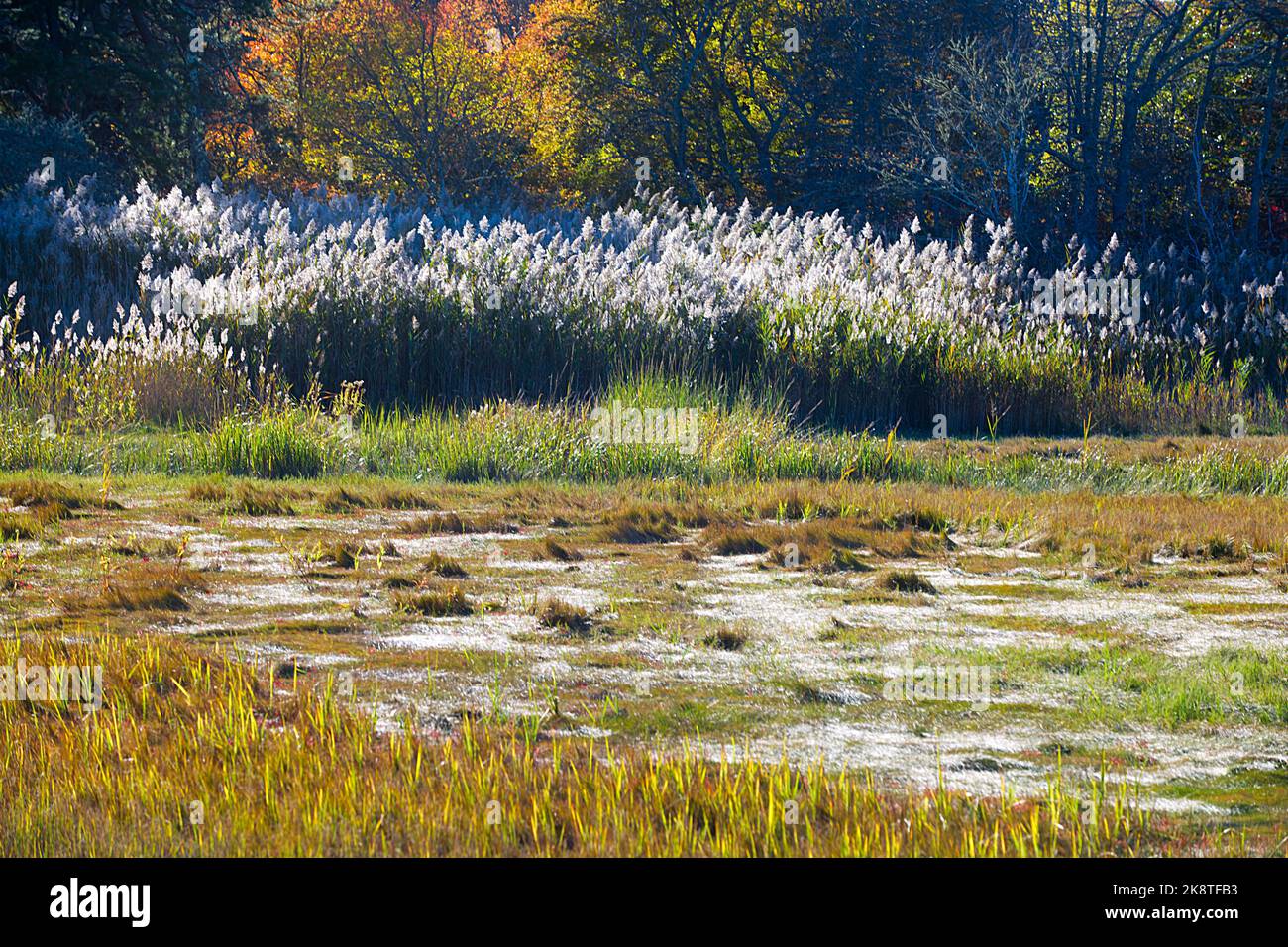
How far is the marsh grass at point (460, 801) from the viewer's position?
3.70 meters

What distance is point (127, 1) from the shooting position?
84.7 feet

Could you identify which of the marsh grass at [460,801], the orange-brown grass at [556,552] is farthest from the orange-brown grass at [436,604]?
the marsh grass at [460,801]

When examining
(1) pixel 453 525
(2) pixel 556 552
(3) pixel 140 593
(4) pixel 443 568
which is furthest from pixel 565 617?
(1) pixel 453 525

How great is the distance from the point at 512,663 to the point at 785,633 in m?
1.20

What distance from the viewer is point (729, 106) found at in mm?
30797

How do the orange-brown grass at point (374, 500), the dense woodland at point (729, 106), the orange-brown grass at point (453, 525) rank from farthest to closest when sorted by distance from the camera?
the dense woodland at point (729, 106) → the orange-brown grass at point (374, 500) → the orange-brown grass at point (453, 525)

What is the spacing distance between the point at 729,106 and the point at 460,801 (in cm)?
2823

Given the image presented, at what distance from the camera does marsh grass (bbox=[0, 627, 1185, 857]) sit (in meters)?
3.70

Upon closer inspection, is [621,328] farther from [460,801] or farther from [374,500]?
[460,801]

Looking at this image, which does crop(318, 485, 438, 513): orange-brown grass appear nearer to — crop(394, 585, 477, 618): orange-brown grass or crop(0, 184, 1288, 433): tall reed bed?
crop(0, 184, 1288, 433): tall reed bed

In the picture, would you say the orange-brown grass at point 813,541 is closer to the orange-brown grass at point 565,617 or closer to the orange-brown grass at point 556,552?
the orange-brown grass at point 556,552

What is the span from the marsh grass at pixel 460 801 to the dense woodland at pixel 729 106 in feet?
61.2

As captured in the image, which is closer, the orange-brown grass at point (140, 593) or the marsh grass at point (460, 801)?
the marsh grass at point (460, 801)

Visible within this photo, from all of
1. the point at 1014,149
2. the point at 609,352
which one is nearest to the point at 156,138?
the point at 1014,149
